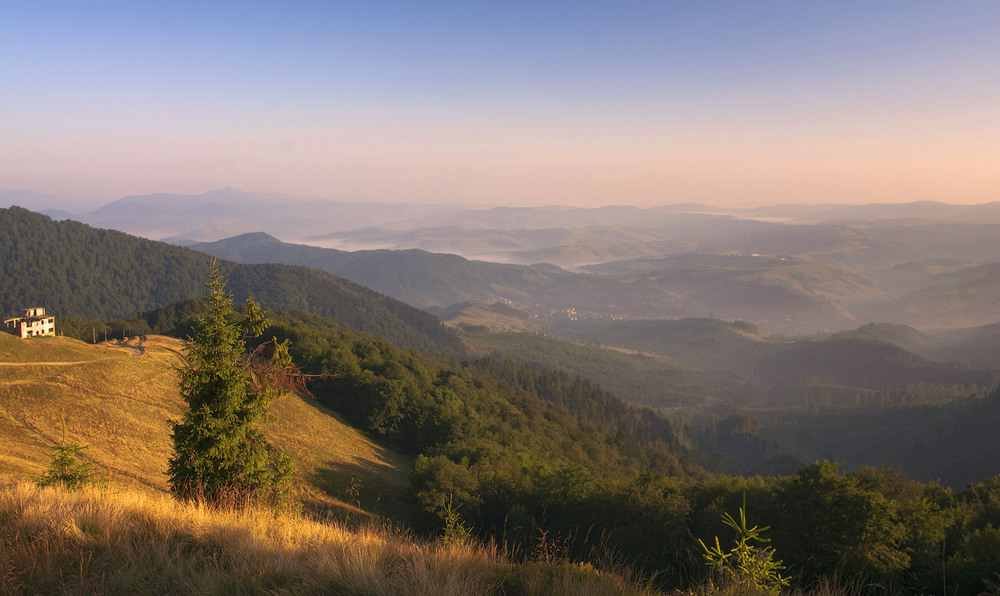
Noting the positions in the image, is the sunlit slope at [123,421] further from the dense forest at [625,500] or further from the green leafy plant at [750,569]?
the green leafy plant at [750,569]

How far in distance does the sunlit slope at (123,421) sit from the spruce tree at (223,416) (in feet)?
21.5

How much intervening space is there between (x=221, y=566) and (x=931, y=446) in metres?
161

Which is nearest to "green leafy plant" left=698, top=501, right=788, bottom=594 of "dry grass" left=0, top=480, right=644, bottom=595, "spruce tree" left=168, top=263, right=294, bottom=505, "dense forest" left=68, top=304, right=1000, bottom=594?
"dense forest" left=68, top=304, right=1000, bottom=594

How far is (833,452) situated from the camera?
136750mm

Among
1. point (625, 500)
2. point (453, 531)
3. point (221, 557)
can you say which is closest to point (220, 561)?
point (221, 557)

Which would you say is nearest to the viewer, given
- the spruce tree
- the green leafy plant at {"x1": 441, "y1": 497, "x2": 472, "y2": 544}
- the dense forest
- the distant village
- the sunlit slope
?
the green leafy plant at {"x1": 441, "y1": 497, "x2": 472, "y2": 544}

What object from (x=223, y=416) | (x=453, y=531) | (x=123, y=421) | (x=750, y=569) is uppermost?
(x=750, y=569)

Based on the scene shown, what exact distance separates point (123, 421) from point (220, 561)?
28.9 metres

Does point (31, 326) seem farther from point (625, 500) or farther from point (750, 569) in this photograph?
point (750, 569)

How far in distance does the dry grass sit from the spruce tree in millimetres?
6997

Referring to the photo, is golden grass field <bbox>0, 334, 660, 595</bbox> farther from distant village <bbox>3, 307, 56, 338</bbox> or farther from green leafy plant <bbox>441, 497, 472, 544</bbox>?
distant village <bbox>3, 307, 56, 338</bbox>

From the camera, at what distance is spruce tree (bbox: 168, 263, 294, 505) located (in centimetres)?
1492

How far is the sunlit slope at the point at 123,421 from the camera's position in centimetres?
2461

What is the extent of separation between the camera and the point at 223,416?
1541cm
